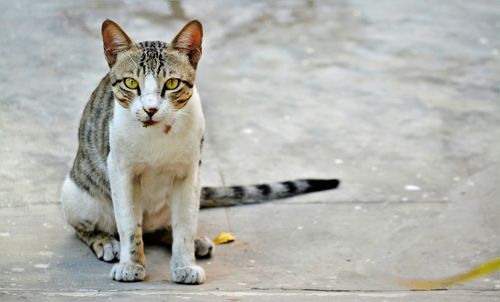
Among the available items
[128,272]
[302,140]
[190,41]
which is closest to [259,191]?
[302,140]

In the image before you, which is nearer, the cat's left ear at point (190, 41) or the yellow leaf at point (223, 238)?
the cat's left ear at point (190, 41)

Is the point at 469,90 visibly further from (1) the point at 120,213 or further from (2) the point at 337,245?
(1) the point at 120,213

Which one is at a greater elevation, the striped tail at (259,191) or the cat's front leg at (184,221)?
the cat's front leg at (184,221)

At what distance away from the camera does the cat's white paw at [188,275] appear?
487 centimetres

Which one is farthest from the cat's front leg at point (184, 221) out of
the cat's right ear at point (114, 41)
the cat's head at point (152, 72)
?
the cat's right ear at point (114, 41)

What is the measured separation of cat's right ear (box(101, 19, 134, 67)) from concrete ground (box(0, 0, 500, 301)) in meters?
1.12

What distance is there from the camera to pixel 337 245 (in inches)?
225

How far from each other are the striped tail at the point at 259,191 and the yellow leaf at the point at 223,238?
43cm

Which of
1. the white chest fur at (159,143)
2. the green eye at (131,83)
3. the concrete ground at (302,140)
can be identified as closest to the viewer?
the green eye at (131,83)

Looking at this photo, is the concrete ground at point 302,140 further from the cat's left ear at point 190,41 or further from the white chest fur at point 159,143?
the cat's left ear at point 190,41

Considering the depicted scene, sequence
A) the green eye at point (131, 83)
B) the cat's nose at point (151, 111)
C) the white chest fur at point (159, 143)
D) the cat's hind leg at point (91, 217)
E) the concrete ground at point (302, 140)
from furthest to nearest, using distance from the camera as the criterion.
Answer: the cat's hind leg at point (91, 217) → the concrete ground at point (302, 140) → the white chest fur at point (159, 143) → the green eye at point (131, 83) → the cat's nose at point (151, 111)

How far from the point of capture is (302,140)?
24.0ft

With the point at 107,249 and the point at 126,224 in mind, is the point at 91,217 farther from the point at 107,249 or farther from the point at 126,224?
the point at 126,224

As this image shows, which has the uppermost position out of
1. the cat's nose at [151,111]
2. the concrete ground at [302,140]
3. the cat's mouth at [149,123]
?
the cat's nose at [151,111]
